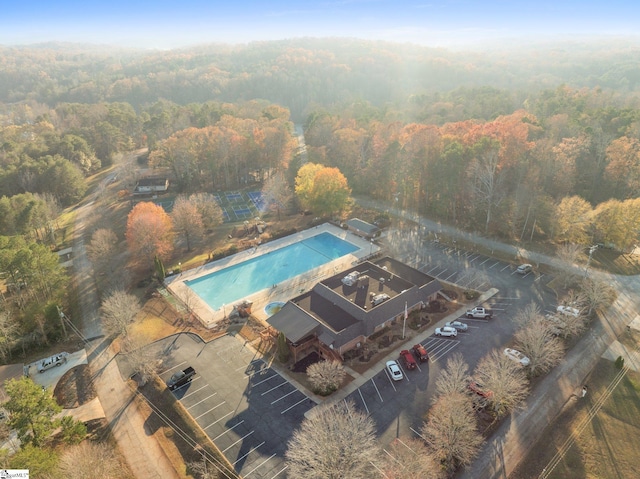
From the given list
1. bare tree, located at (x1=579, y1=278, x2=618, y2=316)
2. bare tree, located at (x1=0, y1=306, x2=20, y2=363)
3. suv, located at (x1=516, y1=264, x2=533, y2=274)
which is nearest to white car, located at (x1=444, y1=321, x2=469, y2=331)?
bare tree, located at (x1=579, y1=278, x2=618, y2=316)

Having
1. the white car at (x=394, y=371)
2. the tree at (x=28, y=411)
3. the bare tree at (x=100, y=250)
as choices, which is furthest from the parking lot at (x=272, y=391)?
the bare tree at (x=100, y=250)

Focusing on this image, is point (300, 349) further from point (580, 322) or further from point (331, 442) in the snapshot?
point (580, 322)

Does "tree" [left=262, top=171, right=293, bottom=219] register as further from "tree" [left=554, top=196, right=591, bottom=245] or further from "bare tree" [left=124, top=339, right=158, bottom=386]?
"tree" [left=554, top=196, right=591, bottom=245]

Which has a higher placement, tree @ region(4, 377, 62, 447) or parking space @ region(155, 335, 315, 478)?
tree @ region(4, 377, 62, 447)

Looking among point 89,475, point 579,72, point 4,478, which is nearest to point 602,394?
point 89,475

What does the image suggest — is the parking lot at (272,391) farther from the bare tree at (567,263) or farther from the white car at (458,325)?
the bare tree at (567,263)

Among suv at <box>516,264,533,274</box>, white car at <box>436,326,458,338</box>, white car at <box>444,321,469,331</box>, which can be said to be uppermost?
white car at <box>436,326,458,338</box>
